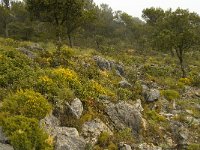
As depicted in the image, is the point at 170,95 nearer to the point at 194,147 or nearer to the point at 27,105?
the point at 194,147

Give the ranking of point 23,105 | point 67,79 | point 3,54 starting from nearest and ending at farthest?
point 23,105
point 67,79
point 3,54

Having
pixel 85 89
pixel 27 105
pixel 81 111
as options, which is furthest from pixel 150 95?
pixel 27 105

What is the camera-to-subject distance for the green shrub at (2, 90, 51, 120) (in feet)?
53.0

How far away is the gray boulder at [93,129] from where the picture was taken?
17.7m

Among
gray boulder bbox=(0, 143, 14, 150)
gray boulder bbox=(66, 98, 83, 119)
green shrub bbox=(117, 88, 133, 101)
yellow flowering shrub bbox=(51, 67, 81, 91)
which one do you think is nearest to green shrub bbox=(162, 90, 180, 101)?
green shrub bbox=(117, 88, 133, 101)

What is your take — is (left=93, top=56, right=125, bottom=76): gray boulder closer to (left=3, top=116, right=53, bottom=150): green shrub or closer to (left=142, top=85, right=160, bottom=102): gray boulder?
(left=142, top=85, right=160, bottom=102): gray boulder

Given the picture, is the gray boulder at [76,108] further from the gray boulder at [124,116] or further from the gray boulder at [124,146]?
the gray boulder at [124,146]

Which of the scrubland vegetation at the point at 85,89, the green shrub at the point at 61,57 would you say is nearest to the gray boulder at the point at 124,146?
the scrubland vegetation at the point at 85,89

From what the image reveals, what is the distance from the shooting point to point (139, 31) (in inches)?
2995

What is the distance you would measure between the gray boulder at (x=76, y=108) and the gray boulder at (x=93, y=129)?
633mm

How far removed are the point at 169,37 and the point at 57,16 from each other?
1341 centimetres

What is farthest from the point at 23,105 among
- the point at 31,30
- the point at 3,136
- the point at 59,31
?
the point at 31,30

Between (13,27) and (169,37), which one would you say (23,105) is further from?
(13,27)

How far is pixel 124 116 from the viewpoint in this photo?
20.7 m
